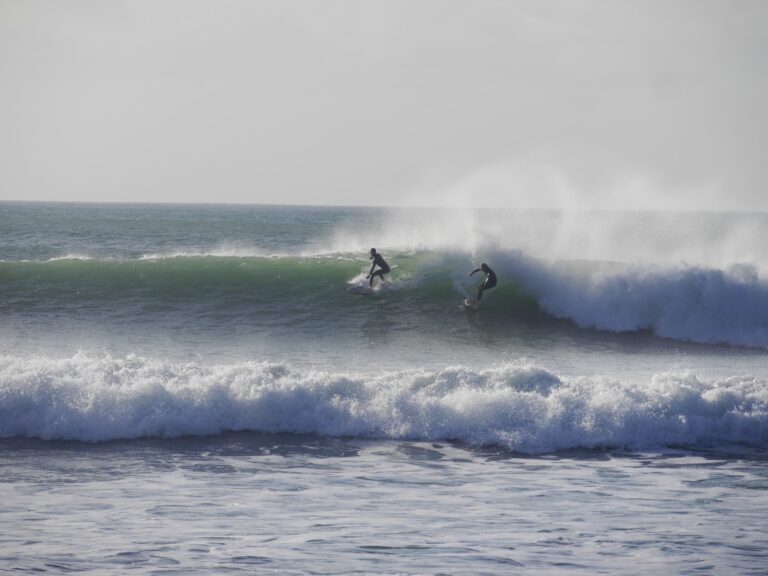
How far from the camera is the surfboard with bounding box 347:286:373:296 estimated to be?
23.0 m

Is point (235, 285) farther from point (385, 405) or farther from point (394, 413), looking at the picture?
point (394, 413)

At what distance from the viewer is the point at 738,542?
8.69 m

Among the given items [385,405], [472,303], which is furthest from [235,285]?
[385,405]

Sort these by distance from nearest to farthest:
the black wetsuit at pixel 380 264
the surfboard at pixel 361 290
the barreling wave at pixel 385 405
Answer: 1. the barreling wave at pixel 385 405
2. the surfboard at pixel 361 290
3. the black wetsuit at pixel 380 264

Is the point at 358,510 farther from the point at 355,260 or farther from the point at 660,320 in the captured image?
the point at 355,260

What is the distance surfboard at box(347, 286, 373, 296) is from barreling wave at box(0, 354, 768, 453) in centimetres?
857

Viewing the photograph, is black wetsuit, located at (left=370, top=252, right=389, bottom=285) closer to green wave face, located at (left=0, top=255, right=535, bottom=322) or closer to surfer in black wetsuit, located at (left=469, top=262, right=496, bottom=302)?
green wave face, located at (left=0, top=255, right=535, bottom=322)

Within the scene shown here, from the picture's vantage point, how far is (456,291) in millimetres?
23281

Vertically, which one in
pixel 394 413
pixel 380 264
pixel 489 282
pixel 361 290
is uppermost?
pixel 380 264

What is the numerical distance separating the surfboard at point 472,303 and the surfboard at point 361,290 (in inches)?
98.6

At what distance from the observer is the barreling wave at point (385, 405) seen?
42.7 feet

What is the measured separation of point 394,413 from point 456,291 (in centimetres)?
1015

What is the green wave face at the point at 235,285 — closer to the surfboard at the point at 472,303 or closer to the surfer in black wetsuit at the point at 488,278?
the surfboard at the point at 472,303

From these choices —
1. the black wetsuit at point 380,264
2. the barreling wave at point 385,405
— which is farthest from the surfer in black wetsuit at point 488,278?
the barreling wave at point 385,405
